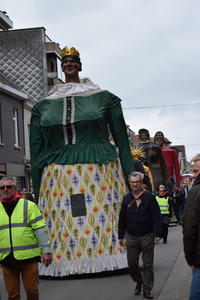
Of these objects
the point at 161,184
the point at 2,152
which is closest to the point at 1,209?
the point at 161,184

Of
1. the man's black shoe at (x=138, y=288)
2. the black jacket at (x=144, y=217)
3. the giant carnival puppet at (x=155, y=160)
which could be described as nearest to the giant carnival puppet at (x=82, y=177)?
the man's black shoe at (x=138, y=288)

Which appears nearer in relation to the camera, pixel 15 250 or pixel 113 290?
pixel 15 250

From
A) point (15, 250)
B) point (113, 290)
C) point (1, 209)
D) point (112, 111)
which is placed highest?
point (112, 111)

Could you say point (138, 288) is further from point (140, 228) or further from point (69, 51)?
point (69, 51)

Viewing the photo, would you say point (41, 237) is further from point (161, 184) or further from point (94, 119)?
point (161, 184)

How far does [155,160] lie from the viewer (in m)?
16.5

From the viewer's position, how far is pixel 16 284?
20.1 ft

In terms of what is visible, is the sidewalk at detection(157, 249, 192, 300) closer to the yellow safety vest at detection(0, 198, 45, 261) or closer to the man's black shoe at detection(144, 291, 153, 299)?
the man's black shoe at detection(144, 291, 153, 299)

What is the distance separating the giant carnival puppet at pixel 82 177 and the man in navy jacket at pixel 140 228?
1.14 metres

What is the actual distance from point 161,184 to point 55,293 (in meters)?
9.44

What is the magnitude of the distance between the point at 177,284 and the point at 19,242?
9.91 feet

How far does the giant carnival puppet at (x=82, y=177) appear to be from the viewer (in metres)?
8.89

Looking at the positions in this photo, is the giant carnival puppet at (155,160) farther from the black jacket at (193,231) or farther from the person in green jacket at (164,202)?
the black jacket at (193,231)

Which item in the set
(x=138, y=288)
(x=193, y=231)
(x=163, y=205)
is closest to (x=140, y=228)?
(x=138, y=288)
